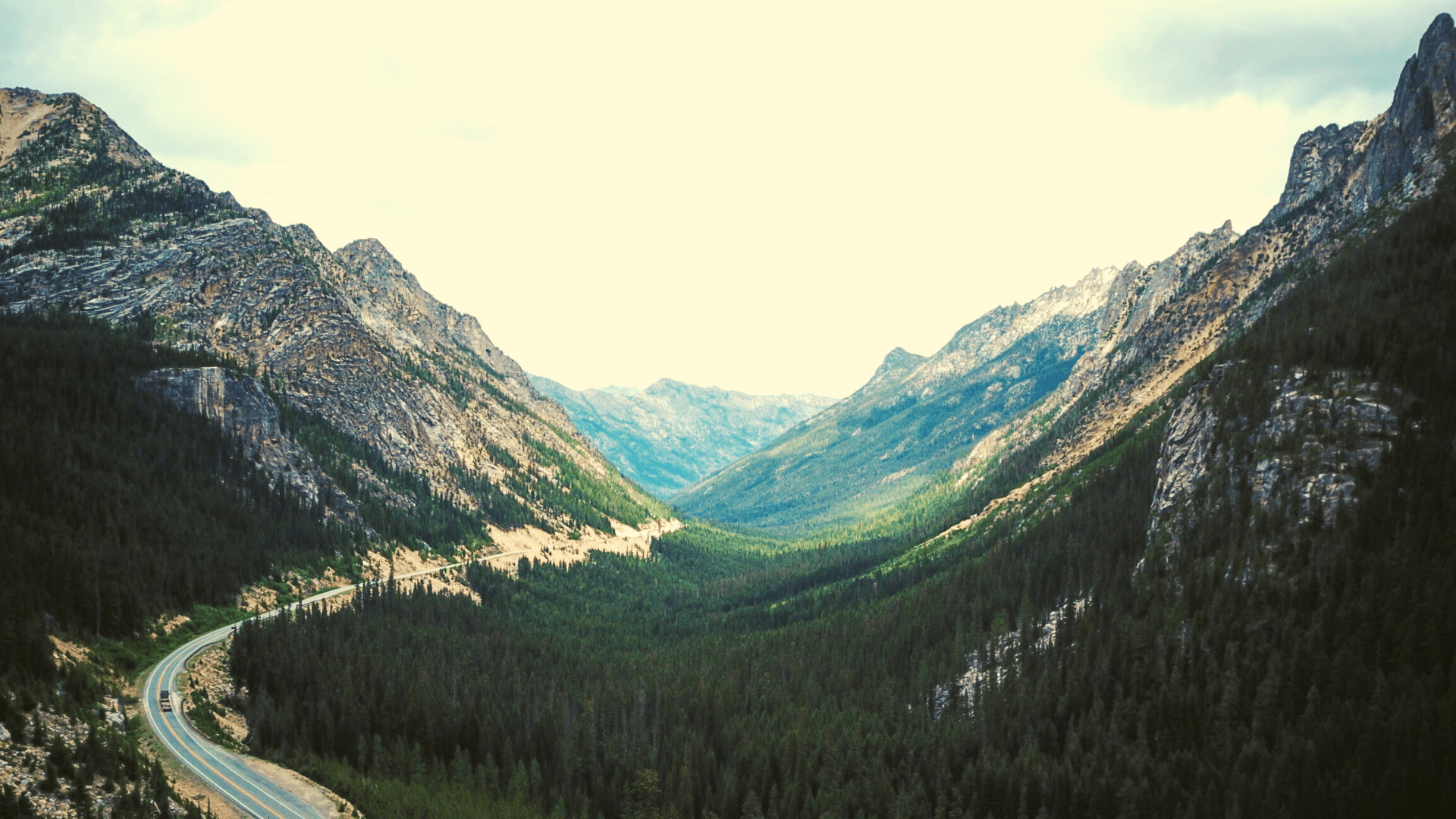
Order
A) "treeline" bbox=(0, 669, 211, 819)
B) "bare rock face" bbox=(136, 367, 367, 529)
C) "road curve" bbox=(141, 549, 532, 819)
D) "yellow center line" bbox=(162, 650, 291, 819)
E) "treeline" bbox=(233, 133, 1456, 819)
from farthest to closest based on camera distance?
1. "bare rock face" bbox=(136, 367, 367, 529)
2. "treeline" bbox=(233, 133, 1456, 819)
3. "road curve" bbox=(141, 549, 532, 819)
4. "yellow center line" bbox=(162, 650, 291, 819)
5. "treeline" bbox=(0, 669, 211, 819)

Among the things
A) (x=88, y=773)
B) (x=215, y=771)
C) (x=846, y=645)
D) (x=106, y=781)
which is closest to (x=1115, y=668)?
(x=846, y=645)

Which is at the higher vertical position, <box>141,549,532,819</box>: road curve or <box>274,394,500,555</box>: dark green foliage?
<box>274,394,500,555</box>: dark green foliage

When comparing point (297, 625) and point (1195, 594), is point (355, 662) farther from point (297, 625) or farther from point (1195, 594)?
point (1195, 594)

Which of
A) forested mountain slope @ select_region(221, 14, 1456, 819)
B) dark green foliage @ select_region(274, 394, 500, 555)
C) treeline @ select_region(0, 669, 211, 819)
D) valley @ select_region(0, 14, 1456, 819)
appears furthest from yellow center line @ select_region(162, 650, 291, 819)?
dark green foliage @ select_region(274, 394, 500, 555)

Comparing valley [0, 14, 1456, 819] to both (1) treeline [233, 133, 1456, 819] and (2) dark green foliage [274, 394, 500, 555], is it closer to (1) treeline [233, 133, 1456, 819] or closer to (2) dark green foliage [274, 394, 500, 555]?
(1) treeline [233, 133, 1456, 819]

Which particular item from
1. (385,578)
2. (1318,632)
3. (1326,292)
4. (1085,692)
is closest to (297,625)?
(385,578)
